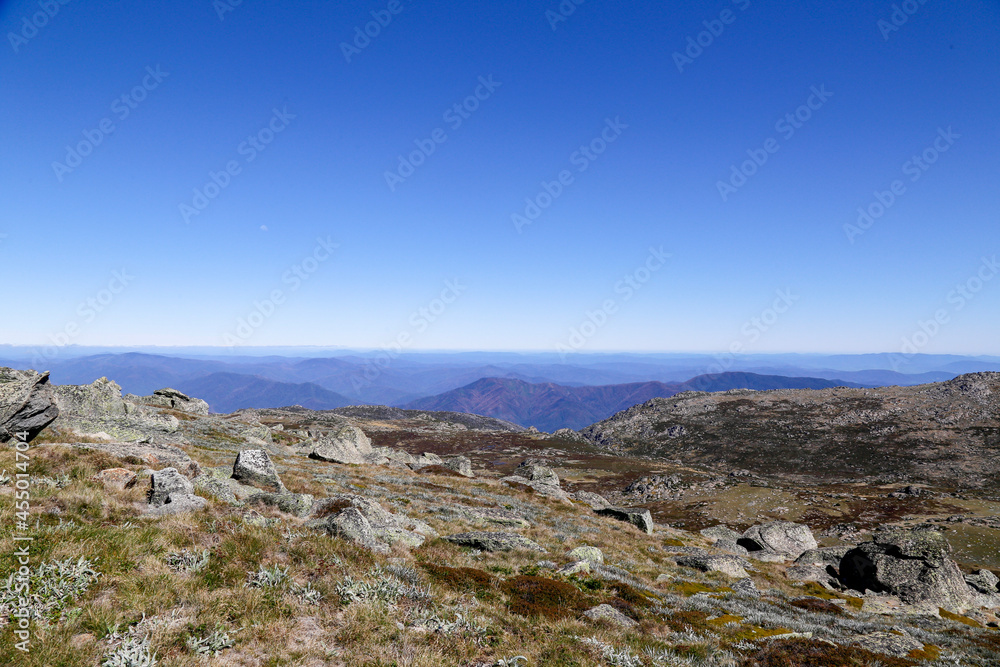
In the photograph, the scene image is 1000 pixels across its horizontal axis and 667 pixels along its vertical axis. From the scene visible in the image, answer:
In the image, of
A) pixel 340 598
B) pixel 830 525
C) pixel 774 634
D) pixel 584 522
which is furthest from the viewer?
pixel 830 525

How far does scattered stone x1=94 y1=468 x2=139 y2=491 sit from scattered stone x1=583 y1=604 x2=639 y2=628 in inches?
546

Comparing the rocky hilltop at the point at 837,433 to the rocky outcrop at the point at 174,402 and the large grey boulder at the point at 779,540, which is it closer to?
the large grey boulder at the point at 779,540

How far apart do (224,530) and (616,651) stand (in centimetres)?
979

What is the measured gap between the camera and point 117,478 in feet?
42.8

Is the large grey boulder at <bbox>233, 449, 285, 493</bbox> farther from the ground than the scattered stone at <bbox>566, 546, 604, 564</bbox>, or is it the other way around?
the large grey boulder at <bbox>233, 449, 285, 493</bbox>

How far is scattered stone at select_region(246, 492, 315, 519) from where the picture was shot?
15.1 metres

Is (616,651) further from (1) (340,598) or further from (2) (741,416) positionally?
(2) (741,416)

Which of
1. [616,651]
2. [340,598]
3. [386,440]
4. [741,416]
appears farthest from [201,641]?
[741,416]

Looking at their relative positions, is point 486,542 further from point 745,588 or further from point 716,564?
point 716,564

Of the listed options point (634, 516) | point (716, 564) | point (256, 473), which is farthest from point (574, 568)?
point (634, 516)

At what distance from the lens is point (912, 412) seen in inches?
5246

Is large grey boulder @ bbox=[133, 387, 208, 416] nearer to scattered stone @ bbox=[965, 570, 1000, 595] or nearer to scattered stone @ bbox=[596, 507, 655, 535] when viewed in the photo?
scattered stone @ bbox=[596, 507, 655, 535]

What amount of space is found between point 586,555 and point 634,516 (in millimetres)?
20624

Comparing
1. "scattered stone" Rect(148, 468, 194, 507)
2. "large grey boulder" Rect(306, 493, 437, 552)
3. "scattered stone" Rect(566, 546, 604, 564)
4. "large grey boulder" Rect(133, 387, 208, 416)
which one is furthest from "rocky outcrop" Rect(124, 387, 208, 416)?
"scattered stone" Rect(566, 546, 604, 564)
